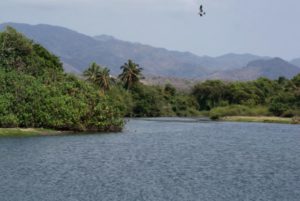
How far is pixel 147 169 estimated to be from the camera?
58.7 m

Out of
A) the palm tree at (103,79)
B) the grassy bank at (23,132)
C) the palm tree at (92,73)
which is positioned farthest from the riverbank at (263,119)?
the grassy bank at (23,132)

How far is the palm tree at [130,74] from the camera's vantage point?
177m

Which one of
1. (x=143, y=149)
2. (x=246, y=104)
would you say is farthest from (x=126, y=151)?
(x=246, y=104)

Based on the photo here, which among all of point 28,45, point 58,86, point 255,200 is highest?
point 28,45

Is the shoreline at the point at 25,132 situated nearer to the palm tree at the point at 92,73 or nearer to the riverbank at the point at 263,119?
the palm tree at the point at 92,73

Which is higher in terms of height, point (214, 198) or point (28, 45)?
point (28, 45)

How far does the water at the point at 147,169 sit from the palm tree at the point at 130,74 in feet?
270

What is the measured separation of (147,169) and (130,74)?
121 m

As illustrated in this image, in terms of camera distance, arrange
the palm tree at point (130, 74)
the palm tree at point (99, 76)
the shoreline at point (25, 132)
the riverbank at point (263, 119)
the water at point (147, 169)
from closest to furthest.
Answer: the water at point (147, 169)
the shoreline at point (25, 132)
the riverbank at point (263, 119)
the palm tree at point (99, 76)
the palm tree at point (130, 74)

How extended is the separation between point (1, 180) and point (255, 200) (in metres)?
22.0

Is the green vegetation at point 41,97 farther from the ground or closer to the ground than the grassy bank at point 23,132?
farther from the ground

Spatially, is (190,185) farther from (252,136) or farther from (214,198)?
(252,136)

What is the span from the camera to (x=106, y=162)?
209 feet

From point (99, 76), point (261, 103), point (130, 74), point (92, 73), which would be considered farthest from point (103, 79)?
point (261, 103)
